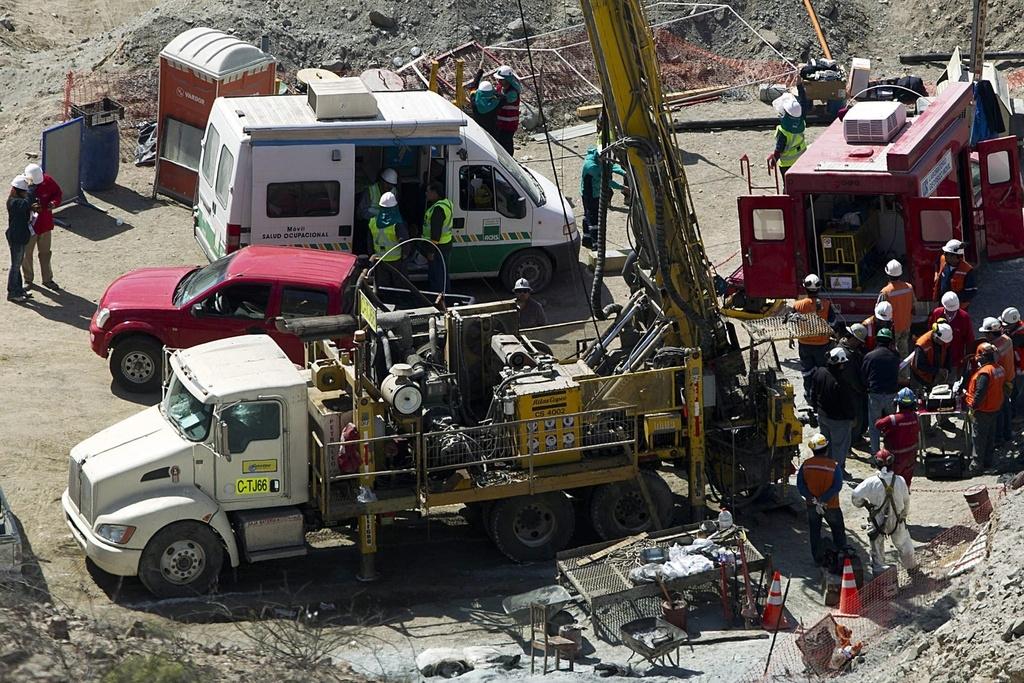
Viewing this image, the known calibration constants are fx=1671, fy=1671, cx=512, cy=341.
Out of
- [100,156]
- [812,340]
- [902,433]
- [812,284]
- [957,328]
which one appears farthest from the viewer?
[100,156]

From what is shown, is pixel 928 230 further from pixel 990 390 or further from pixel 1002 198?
pixel 990 390

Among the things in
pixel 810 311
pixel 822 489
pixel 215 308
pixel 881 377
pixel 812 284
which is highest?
pixel 215 308

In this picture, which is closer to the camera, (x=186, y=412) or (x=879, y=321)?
(x=186, y=412)

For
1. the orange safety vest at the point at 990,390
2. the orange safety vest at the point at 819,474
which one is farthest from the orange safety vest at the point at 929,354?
the orange safety vest at the point at 819,474

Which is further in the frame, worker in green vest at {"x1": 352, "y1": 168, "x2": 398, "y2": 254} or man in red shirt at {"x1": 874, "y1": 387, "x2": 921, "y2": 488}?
worker in green vest at {"x1": 352, "y1": 168, "x2": 398, "y2": 254}

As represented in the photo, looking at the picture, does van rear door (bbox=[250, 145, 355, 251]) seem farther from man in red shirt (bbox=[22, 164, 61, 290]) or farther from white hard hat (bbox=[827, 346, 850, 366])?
white hard hat (bbox=[827, 346, 850, 366])

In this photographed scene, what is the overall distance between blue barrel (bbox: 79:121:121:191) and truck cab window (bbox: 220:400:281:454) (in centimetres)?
1121

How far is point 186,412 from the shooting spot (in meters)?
14.0

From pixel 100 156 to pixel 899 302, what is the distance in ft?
39.9

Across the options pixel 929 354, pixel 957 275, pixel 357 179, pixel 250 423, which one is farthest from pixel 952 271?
pixel 250 423

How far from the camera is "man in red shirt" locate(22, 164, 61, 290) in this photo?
20.6 m

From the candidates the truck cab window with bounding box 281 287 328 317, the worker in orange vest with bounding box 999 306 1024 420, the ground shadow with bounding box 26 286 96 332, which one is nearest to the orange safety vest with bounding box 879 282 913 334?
the worker in orange vest with bounding box 999 306 1024 420

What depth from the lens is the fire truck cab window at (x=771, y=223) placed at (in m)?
19.0

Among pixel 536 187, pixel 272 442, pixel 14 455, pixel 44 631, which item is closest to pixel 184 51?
pixel 536 187
